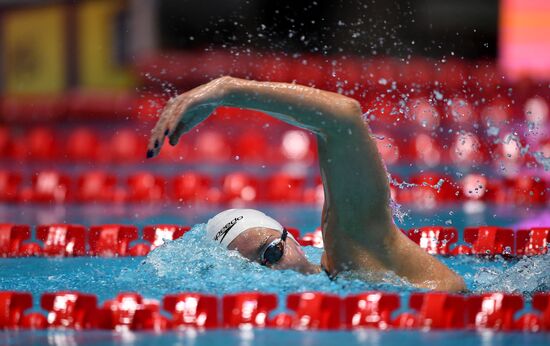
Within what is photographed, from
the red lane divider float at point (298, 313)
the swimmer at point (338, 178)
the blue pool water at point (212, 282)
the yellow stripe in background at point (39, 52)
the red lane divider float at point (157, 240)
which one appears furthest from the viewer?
the yellow stripe in background at point (39, 52)

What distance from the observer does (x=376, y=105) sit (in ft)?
32.3

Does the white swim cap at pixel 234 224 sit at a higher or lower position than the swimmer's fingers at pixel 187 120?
lower

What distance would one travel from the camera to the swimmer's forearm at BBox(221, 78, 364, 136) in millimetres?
2758

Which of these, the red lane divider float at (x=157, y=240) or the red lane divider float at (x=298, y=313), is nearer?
the red lane divider float at (x=298, y=313)

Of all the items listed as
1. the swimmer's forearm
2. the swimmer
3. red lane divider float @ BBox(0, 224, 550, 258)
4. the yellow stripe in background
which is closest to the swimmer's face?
the swimmer

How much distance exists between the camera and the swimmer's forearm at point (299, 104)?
109 inches

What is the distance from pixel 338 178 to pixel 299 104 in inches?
11.4

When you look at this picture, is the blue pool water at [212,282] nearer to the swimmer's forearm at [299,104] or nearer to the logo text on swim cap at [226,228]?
the logo text on swim cap at [226,228]

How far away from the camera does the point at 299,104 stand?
280 cm

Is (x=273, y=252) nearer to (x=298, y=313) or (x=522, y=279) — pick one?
(x=298, y=313)

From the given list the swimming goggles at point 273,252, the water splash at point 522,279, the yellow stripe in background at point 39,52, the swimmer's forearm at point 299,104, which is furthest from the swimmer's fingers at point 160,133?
the yellow stripe in background at point 39,52

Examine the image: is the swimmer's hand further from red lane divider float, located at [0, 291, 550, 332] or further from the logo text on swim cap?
the logo text on swim cap

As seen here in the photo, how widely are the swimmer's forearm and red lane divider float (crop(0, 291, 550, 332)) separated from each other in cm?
61

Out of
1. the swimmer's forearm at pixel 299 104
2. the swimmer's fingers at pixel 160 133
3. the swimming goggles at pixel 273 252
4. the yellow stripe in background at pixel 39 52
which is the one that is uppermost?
the yellow stripe in background at pixel 39 52
